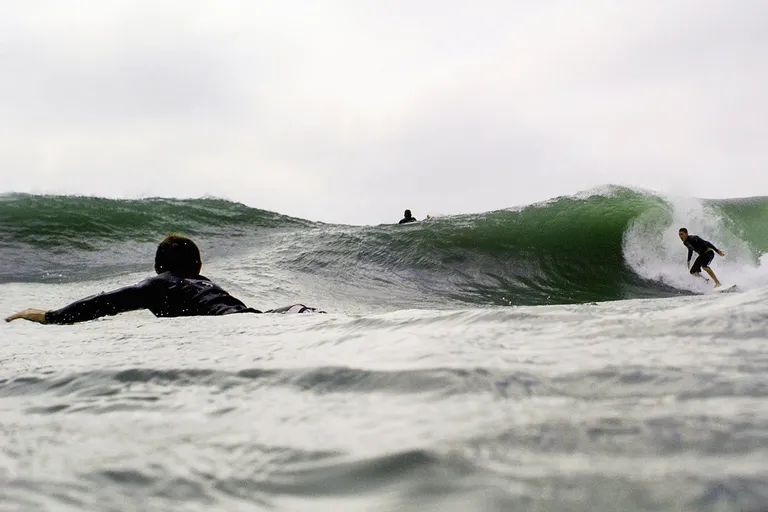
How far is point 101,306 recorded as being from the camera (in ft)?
13.1

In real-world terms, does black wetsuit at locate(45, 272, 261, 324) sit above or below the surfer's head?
below

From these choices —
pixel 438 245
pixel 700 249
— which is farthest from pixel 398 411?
pixel 700 249

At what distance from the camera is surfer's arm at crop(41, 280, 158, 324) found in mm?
3992

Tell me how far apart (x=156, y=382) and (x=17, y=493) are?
727 millimetres

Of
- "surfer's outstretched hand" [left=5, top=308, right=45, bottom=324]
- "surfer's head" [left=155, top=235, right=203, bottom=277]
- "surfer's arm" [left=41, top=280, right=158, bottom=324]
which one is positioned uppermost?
"surfer's head" [left=155, top=235, right=203, bottom=277]

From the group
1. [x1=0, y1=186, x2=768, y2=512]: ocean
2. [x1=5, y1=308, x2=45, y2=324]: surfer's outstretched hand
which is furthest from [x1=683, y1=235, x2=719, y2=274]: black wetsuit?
[x1=5, y1=308, x2=45, y2=324]: surfer's outstretched hand

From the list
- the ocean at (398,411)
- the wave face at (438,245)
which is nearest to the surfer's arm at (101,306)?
the ocean at (398,411)

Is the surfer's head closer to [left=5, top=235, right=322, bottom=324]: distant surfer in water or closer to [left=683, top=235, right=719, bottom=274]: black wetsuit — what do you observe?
[left=5, top=235, right=322, bottom=324]: distant surfer in water

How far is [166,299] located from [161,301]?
1.3 inches

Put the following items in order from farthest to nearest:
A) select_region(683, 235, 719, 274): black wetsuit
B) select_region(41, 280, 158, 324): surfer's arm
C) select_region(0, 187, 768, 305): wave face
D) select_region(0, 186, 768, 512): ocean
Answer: select_region(683, 235, 719, 274): black wetsuit
select_region(0, 187, 768, 305): wave face
select_region(41, 280, 158, 324): surfer's arm
select_region(0, 186, 768, 512): ocean

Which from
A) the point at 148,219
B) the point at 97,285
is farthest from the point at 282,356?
the point at 148,219

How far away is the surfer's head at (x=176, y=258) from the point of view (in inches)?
171

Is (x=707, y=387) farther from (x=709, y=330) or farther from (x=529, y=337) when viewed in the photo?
(x=529, y=337)

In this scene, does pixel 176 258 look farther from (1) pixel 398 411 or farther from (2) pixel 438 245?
(2) pixel 438 245
